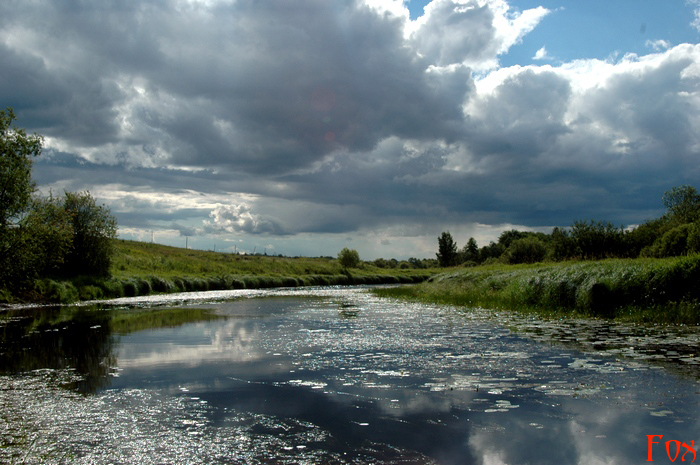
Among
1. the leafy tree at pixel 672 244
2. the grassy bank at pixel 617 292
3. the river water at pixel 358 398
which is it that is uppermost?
the leafy tree at pixel 672 244

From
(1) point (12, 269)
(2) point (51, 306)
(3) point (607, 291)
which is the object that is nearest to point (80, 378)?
(3) point (607, 291)

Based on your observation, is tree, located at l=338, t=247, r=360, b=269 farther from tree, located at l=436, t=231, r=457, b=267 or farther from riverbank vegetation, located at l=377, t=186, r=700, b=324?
riverbank vegetation, located at l=377, t=186, r=700, b=324

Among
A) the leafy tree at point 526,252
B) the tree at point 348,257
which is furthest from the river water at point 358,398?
the tree at point 348,257

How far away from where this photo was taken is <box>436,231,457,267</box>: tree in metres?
140

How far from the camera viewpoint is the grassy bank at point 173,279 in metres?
34.6

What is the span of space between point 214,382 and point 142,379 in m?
1.53

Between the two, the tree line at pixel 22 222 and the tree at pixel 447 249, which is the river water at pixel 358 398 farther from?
the tree at pixel 447 249

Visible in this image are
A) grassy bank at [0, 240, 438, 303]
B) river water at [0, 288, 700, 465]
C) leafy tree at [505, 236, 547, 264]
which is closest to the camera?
river water at [0, 288, 700, 465]

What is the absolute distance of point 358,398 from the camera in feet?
27.5

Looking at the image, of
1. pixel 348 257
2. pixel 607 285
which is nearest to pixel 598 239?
pixel 607 285

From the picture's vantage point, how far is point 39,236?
98.1ft

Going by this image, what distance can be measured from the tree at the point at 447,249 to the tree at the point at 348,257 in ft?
120

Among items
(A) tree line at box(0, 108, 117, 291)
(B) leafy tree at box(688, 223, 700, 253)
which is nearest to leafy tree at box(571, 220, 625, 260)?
(B) leafy tree at box(688, 223, 700, 253)

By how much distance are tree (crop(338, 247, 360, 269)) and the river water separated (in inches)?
3787
